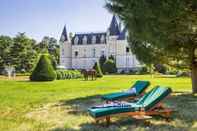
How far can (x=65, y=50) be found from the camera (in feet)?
264

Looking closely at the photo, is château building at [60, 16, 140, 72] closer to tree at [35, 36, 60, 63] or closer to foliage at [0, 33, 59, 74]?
tree at [35, 36, 60, 63]

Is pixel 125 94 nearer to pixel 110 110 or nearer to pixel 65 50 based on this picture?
pixel 110 110

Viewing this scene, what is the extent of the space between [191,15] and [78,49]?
72180mm

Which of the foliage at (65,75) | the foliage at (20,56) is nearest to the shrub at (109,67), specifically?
the foliage at (20,56)

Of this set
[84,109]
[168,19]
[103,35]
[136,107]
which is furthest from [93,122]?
[103,35]

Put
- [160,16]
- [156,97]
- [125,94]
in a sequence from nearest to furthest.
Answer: [156,97] → [160,16] → [125,94]

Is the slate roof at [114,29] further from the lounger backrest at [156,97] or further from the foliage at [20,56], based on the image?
the lounger backrest at [156,97]

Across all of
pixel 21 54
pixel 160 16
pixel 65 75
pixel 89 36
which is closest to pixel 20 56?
pixel 21 54

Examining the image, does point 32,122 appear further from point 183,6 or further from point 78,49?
Answer: point 78,49

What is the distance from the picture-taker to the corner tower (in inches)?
3155

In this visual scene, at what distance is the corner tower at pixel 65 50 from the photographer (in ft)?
263

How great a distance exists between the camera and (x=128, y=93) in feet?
35.3

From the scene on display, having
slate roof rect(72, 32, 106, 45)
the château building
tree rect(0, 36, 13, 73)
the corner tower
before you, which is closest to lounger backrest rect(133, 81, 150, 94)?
tree rect(0, 36, 13, 73)

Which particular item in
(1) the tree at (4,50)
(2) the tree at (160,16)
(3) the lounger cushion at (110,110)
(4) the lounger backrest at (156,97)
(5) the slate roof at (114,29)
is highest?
(5) the slate roof at (114,29)
